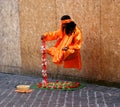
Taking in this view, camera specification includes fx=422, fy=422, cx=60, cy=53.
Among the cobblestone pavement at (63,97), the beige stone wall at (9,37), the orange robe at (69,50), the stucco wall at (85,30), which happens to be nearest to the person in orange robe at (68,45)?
the orange robe at (69,50)

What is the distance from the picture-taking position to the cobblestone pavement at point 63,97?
725cm

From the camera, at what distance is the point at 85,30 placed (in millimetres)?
9266

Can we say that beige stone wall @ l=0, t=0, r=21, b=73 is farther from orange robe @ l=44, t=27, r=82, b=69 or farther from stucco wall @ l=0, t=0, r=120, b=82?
orange robe @ l=44, t=27, r=82, b=69

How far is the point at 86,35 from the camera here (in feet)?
30.3

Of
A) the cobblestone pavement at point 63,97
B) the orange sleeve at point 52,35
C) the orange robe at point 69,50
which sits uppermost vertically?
the orange sleeve at point 52,35

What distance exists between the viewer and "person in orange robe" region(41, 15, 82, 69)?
8523 millimetres

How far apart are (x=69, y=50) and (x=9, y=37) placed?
3.48 metres

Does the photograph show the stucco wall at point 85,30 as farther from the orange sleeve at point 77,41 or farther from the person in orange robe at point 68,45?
the orange sleeve at point 77,41

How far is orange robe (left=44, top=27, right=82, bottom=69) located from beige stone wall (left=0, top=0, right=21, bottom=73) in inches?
99.0

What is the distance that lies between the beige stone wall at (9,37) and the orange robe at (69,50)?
2.51 m

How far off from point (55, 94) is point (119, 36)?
5.75 feet

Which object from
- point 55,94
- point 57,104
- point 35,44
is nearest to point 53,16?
point 35,44

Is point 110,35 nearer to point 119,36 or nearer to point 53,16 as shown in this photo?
point 119,36

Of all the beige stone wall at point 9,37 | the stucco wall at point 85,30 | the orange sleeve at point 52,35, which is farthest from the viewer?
the beige stone wall at point 9,37
